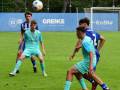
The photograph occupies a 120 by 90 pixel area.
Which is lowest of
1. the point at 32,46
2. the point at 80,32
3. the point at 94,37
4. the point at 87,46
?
the point at 32,46

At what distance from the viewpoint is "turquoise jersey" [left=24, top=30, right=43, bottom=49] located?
1458cm

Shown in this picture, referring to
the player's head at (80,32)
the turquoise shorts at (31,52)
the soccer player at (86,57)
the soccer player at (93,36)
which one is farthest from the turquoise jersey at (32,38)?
the player's head at (80,32)

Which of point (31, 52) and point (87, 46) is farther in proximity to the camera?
point (31, 52)

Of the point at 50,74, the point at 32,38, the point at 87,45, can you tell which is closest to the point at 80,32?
the point at 87,45

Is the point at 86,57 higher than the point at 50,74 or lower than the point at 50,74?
higher

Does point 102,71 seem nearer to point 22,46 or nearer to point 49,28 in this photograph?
point 22,46

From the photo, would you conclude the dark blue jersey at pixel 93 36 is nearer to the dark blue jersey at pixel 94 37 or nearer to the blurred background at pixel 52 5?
the dark blue jersey at pixel 94 37

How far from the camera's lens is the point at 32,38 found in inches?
575

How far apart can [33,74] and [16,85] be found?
2461 millimetres

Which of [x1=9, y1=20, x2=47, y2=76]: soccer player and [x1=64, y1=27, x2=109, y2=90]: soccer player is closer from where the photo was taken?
[x1=64, y1=27, x2=109, y2=90]: soccer player

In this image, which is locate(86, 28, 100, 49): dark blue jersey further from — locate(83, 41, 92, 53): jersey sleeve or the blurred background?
the blurred background

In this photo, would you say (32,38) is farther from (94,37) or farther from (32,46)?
(94,37)

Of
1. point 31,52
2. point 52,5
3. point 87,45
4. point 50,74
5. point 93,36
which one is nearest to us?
point 87,45

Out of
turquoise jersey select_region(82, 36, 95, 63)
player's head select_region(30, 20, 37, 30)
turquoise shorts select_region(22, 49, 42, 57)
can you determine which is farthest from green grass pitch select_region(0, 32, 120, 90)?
turquoise jersey select_region(82, 36, 95, 63)
